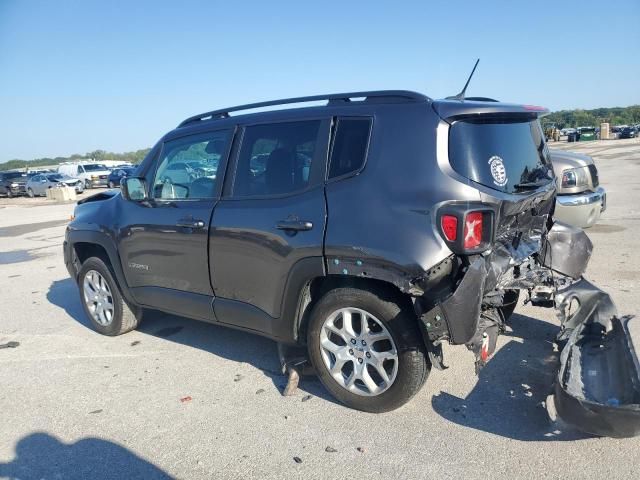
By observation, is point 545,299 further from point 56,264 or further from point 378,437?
point 56,264

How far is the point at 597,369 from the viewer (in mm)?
3162

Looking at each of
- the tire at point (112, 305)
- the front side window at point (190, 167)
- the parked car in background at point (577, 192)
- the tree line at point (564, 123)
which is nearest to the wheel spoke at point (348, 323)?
the front side window at point (190, 167)

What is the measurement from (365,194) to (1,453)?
2.75m

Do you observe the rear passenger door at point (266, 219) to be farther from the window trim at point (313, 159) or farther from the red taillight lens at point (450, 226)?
the red taillight lens at point (450, 226)

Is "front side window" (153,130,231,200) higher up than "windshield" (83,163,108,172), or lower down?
higher up

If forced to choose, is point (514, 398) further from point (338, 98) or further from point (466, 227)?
point (338, 98)

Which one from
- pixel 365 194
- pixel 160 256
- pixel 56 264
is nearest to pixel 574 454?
pixel 365 194

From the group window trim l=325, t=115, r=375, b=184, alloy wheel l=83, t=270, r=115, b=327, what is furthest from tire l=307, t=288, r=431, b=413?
alloy wheel l=83, t=270, r=115, b=327

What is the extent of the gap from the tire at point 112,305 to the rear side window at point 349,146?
2.74 meters

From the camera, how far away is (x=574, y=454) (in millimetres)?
2727

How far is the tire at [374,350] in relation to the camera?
119 inches

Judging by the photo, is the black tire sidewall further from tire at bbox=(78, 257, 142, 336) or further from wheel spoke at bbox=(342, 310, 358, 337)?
wheel spoke at bbox=(342, 310, 358, 337)

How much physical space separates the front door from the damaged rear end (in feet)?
5.97

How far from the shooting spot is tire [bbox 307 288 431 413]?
9.94ft
